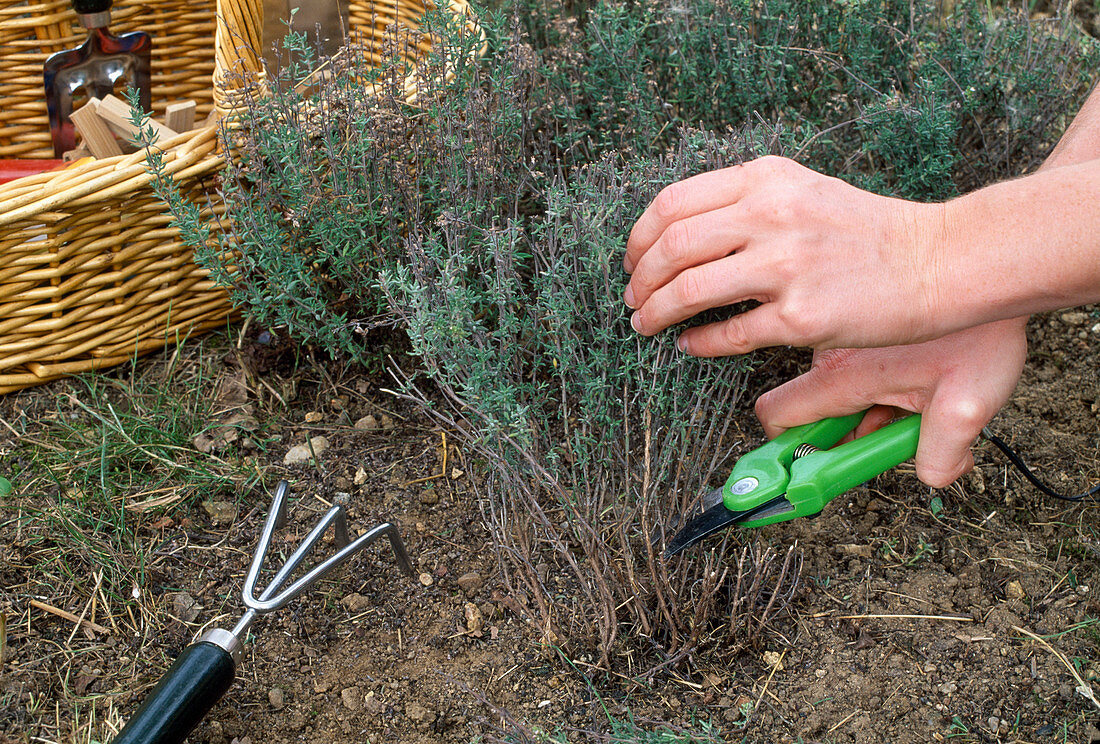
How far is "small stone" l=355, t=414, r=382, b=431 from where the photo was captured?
88.3 inches

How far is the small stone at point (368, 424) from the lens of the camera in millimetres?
2242

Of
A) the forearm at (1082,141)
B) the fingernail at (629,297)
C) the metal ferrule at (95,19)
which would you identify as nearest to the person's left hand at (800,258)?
the fingernail at (629,297)

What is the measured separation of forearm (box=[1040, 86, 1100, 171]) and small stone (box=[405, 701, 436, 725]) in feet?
4.90

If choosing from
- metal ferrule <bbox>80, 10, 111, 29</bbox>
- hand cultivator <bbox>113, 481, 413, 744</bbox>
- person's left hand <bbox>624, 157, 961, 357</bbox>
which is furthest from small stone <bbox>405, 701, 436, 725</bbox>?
metal ferrule <bbox>80, 10, 111, 29</bbox>

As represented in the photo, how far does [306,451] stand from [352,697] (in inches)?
26.1

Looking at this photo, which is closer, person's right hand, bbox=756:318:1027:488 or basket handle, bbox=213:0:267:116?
person's right hand, bbox=756:318:1027:488

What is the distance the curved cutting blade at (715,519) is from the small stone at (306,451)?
936 mm

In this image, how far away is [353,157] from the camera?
6.43 ft

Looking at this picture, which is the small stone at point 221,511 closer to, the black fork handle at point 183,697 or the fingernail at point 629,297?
the black fork handle at point 183,697

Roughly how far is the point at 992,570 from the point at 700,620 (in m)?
0.69

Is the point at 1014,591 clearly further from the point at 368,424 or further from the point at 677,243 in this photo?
the point at 368,424

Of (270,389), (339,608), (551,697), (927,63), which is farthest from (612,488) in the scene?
(927,63)

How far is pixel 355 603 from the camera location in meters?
1.87

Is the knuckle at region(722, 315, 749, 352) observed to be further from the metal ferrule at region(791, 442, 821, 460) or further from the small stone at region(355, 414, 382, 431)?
the small stone at region(355, 414, 382, 431)
